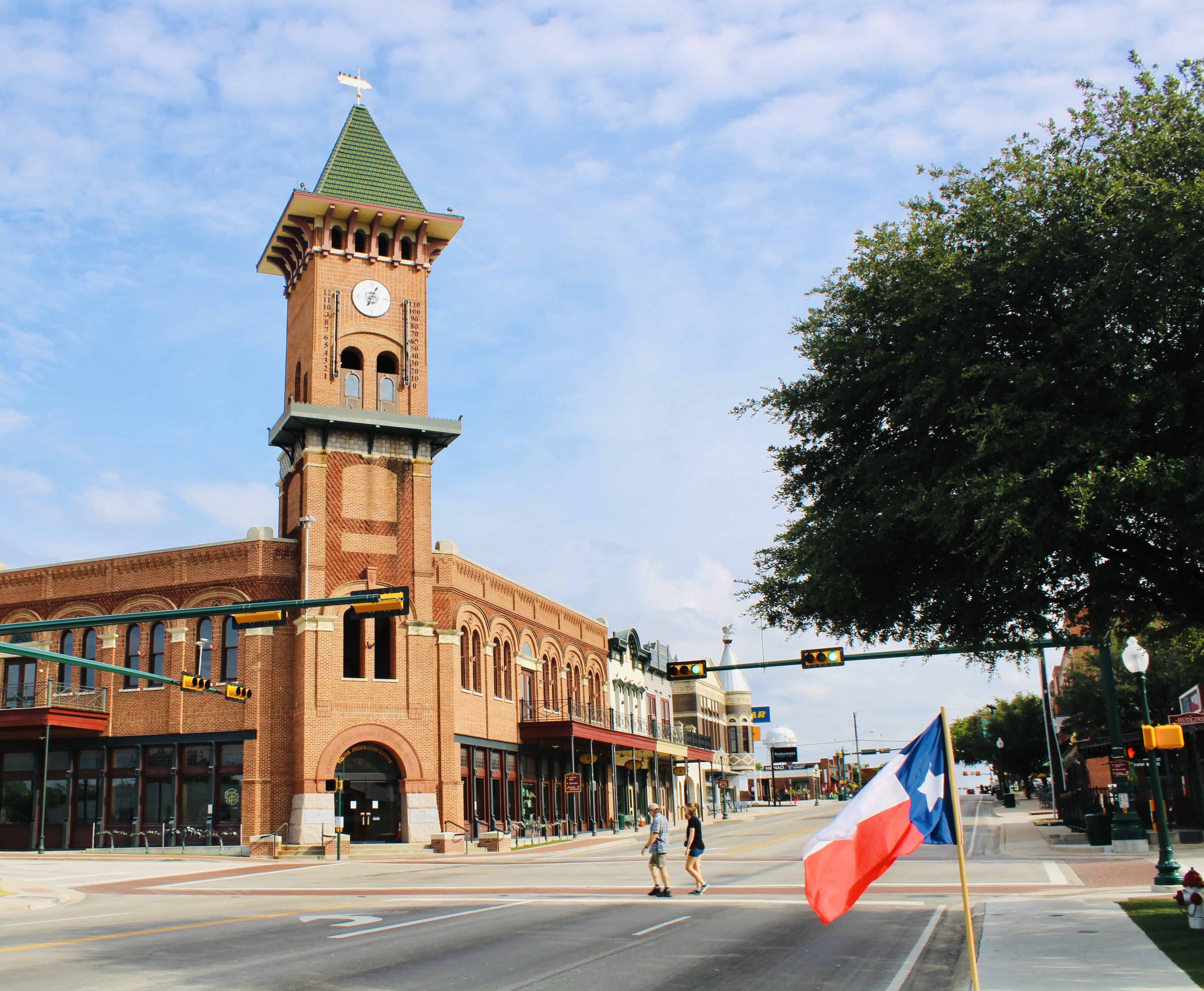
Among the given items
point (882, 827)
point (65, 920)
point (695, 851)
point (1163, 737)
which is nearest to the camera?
point (882, 827)

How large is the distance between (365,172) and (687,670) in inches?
1053

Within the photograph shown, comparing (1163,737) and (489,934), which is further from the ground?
(1163,737)

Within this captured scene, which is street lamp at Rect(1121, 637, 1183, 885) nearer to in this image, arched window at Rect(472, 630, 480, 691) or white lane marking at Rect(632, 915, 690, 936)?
white lane marking at Rect(632, 915, 690, 936)

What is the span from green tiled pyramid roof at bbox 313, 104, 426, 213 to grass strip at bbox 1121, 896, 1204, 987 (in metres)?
36.7

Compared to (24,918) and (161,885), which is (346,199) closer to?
(161,885)

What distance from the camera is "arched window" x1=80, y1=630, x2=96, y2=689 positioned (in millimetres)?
41500

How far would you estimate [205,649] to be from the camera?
4003 centimetres

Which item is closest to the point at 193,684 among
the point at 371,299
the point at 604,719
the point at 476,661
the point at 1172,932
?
→ the point at 476,661

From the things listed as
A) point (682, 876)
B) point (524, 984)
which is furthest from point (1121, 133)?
point (682, 876)

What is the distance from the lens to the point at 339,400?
4222 cm

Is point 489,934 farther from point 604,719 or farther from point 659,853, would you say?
point 604,719

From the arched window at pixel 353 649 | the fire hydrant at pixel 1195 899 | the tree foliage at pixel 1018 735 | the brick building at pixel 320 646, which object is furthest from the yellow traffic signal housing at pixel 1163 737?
the tree foliage at pixel 1018 735

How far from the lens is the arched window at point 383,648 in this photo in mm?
40031

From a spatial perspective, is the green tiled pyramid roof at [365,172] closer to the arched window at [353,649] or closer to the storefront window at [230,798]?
the arched window at [353,649]
